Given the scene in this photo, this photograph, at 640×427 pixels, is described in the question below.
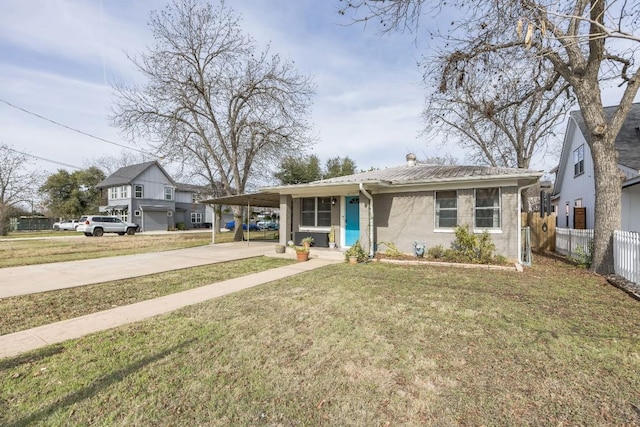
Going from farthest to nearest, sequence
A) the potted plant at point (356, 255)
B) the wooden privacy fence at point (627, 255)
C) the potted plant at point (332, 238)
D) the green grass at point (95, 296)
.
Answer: the potted plant at point (332, 238) → the potted plant at point (356, 255) → the wooden privacy fence at point (627, 255) → the green grass at point (95, 296)

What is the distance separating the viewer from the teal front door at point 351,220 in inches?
452

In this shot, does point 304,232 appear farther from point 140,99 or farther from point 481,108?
point 140,99

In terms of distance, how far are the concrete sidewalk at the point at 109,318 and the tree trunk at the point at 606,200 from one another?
8.47 metres

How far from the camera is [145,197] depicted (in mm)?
33281

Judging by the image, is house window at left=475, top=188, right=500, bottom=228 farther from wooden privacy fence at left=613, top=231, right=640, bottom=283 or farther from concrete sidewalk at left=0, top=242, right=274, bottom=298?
concrete sidewalk at left=0, top=242, right=274, bottom=298

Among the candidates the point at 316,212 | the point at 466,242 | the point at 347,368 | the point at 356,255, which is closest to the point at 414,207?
the point at 466,242

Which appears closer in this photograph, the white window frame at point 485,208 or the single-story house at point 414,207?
the single-story house at point 414,207

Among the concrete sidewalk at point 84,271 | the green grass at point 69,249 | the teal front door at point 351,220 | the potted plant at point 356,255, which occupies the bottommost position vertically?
the green grass at point 69,249

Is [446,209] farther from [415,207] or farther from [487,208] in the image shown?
[487,208]

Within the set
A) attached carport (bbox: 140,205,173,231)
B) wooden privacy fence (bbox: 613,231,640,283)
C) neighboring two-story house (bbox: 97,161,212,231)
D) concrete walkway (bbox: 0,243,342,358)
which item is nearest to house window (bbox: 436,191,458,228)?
concrete walkway (bbox: 0,243,342,358)

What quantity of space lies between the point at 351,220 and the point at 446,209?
3.42 m

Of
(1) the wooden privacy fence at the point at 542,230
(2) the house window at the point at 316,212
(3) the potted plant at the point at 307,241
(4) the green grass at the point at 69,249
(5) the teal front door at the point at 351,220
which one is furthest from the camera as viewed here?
(1) the wooden privacy fence at the point at 542,230

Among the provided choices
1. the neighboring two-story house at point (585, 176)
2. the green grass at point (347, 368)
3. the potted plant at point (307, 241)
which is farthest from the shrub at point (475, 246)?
the potted plant at point (307, 241)

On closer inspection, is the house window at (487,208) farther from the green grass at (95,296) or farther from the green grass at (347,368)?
the green grass at (95,296)
